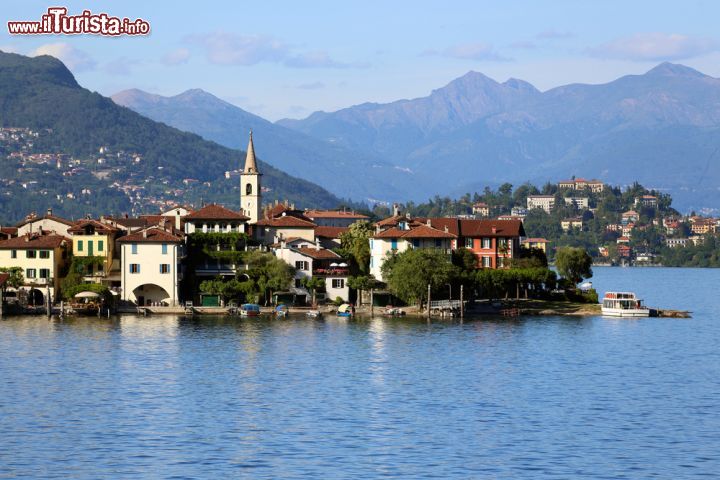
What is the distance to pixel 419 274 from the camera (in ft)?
312

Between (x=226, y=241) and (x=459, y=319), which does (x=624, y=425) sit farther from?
(x=226, y=241)

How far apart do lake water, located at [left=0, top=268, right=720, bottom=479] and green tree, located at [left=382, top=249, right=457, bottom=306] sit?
8833mm

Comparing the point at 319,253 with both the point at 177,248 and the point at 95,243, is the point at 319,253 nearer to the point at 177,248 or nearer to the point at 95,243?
the point at 177,248

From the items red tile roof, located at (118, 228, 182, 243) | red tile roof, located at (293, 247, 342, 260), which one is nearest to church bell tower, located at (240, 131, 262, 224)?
red tile roof, located at (293, 247, 342, 260)

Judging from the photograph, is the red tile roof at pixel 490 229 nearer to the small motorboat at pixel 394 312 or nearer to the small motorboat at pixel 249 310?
the small motorboat at pixel 394 312

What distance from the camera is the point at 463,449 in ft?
146

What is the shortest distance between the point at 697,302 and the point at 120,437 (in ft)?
322

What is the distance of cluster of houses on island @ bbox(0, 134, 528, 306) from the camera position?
95625 millimetres

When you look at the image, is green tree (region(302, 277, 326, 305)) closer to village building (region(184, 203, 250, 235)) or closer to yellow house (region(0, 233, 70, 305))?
village building (region(184, 203, 250, 235))

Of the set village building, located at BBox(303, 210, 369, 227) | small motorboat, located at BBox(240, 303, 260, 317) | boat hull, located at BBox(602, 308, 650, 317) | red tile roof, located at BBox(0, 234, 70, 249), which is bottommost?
boat hull, located at BBox(602, 308, 650, 317)

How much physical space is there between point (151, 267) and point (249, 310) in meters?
7.44

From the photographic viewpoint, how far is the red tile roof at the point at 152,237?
3748 inches

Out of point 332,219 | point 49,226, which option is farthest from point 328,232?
point 332,219

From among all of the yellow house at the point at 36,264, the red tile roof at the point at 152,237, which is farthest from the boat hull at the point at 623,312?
the yellow house at the point at 36,264
